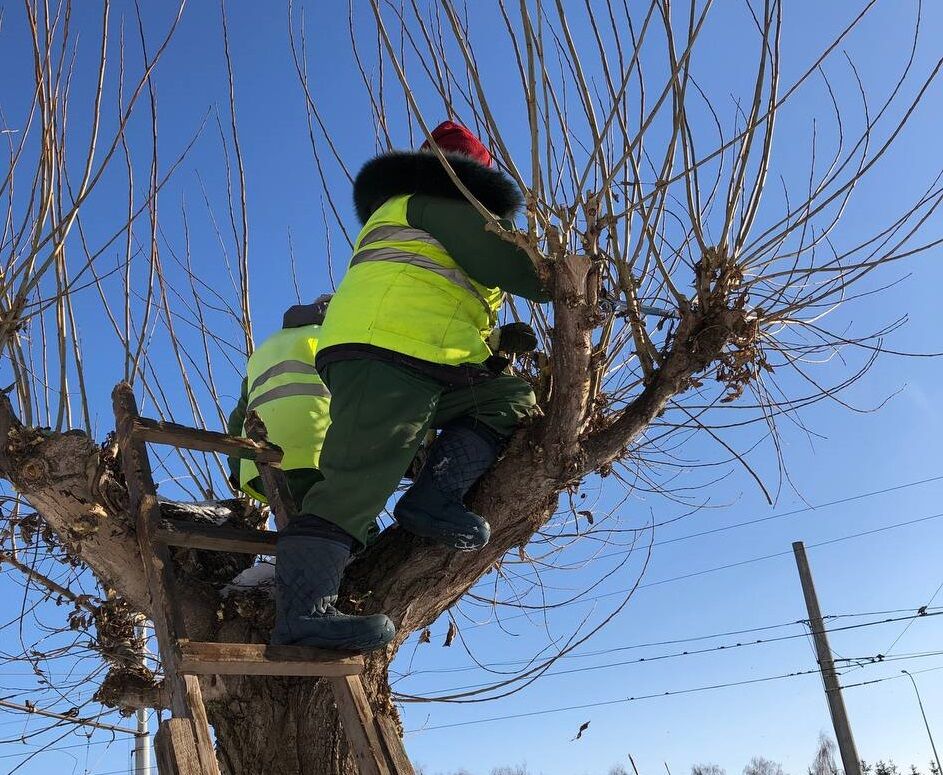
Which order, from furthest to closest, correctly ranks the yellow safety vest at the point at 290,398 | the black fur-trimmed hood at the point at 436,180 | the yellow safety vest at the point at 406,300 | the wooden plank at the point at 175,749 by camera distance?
the yellow safety vest at the point at 290,398
the black fur-trimmed hood at the point at 436,180
the yellow safety vest at the point at 406,300
the wooden plank at the point at 175,749

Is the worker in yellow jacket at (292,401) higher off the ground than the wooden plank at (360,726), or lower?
higher

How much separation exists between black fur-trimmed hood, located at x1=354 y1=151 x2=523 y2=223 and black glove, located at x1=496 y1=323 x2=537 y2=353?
327 mm

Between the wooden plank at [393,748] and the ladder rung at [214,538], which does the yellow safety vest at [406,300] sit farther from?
the wooden plank at [393,748]

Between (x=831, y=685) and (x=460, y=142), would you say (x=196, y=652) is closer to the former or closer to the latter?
(x=460, y=142)

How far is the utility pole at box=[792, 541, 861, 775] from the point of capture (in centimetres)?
1243

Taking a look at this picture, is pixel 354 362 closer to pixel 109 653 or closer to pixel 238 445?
pixel 238 445

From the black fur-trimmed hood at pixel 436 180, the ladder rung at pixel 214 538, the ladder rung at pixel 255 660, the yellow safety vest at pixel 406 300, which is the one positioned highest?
the black fur-trimmed hood at pixel 436 180

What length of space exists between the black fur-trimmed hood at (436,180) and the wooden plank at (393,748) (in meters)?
1.36

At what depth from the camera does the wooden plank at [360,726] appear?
6.71ft

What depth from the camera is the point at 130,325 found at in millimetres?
3266

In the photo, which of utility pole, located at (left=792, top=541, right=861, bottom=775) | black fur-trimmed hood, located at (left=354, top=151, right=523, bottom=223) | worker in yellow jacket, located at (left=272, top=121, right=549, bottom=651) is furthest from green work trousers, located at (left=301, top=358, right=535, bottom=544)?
utility pole, located at (left=792, top=541, right=861, bottom=775)

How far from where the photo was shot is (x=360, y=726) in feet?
6.77

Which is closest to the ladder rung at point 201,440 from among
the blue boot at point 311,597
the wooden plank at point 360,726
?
the blue boot at point 311,597

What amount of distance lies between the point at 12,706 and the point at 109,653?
377 mm
